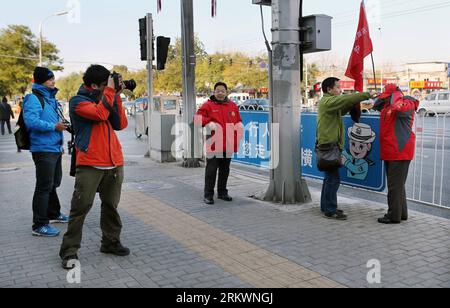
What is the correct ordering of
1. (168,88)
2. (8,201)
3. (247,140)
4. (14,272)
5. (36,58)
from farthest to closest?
1. (168,88)
2. (36,58)
3. (247,140)
4. (8,201)
5. (14,272)

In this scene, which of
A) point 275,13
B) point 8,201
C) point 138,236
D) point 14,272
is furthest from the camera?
point 8,201

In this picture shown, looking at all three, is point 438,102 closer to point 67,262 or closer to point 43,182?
point 43,182

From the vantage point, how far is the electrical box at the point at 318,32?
20.7 ft

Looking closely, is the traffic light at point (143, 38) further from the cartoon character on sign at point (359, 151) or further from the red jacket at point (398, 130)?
the red jacket at point (398, 130)

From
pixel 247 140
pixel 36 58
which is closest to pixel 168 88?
pixel 36 58

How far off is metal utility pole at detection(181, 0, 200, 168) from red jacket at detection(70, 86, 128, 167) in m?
5.89

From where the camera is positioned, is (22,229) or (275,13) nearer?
(22,229)

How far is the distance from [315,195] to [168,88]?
153 ft

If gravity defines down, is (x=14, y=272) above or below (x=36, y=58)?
below

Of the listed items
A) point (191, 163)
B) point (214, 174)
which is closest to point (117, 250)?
point (214, 174)

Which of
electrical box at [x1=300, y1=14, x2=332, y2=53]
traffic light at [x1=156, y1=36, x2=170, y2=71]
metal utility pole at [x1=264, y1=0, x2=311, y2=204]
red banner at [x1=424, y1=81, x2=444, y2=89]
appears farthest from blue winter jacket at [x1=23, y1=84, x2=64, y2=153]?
red banner at [x1=424, y1=81, x2=444, y2=89]

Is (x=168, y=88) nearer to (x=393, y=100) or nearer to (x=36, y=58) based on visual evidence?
(x=36, y=58)

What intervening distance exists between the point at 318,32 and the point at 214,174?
2469mm

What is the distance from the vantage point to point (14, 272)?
4.08 meters
